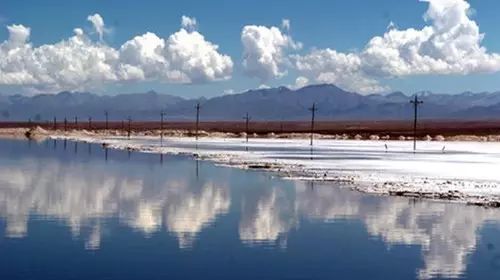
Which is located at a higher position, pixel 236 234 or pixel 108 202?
pixel 108 202

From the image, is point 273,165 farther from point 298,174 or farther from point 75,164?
point 75,164

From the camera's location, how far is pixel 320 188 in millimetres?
38844

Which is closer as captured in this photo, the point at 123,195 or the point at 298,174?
the point at 123,195

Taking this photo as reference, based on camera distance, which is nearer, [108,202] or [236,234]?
[236,234]

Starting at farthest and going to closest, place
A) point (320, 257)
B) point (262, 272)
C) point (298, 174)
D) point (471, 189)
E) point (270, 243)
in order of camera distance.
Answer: point (298, 174) → point (471, 189) → point (270, 243) → point (320, 257) → point (262, 272)

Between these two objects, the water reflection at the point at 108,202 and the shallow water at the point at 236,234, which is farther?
the water reflection at the point at 108,202

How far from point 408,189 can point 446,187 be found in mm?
2405

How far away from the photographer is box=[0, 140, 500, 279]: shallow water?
18.4m

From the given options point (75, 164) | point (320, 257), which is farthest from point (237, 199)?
point (75, 164)

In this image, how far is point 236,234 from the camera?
932 inches

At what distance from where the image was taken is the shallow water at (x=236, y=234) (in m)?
18.4

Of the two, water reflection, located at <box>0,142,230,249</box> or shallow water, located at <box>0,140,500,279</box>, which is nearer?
shallow water, located at <box>0,140,500,279</box>

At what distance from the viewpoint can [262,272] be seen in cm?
1802

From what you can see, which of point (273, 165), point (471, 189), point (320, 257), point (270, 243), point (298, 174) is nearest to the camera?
point (320, 257)
